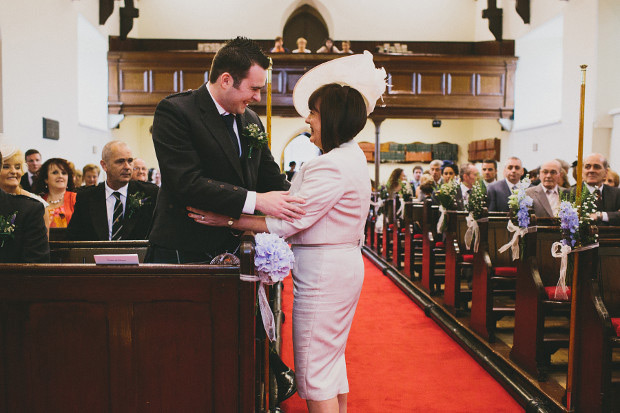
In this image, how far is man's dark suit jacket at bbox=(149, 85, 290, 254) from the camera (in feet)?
6.48

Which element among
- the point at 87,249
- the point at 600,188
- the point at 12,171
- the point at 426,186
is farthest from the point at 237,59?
the point at 426,186

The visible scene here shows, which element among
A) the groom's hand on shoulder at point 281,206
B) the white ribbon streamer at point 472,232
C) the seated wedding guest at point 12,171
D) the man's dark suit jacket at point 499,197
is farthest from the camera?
the man's dark suit jacket at point 499,197

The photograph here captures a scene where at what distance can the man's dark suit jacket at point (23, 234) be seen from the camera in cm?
243

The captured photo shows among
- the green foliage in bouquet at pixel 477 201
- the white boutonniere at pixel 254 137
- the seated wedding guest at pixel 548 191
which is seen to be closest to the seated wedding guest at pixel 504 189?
the seated wedding guest at pixel 548 191

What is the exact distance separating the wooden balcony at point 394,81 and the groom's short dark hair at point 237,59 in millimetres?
9403

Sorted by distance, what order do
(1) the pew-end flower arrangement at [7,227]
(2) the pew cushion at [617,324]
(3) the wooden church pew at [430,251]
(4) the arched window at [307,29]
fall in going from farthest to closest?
(4) the arched window at [307,29] → (3) the wooden church pew at [430,251] → (2) the pew cushion at [617,324] → (1) the pew-end flower arrangement at [7,227]

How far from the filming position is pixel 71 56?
9.84 metres

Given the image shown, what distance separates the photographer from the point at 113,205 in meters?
3.51

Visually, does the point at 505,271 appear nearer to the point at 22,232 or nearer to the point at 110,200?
the point at 110,200

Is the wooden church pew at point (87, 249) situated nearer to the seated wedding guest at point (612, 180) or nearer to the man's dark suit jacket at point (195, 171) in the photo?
the man's dark suit jacket at point (195, 171)

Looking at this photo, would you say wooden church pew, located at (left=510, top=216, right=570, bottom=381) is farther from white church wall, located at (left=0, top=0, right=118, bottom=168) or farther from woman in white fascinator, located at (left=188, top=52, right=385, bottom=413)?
white church wall, located at (left=0, top=0, right=118, bottom=168)

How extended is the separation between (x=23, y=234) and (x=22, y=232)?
11mm

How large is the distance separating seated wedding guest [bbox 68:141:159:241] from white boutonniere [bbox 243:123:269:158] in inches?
61.3

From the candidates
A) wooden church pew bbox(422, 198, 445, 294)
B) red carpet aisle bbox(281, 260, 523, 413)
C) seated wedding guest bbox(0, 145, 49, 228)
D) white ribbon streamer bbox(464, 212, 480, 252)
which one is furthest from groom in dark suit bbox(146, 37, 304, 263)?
wooden church pew bbox(422, 198, 445, 294)
